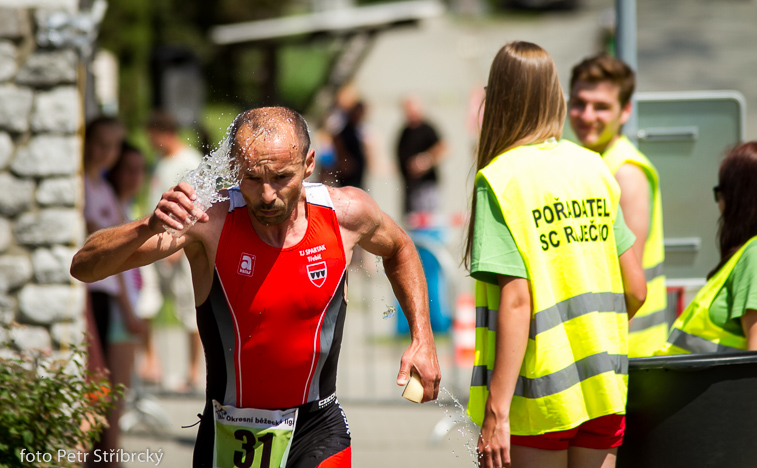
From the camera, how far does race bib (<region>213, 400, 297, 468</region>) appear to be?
281cm

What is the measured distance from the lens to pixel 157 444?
6453 millimetres

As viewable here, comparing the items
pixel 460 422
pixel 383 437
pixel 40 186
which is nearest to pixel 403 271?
pixel 40 186

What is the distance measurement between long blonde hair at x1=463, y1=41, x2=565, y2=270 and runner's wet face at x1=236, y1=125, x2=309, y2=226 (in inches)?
25.7

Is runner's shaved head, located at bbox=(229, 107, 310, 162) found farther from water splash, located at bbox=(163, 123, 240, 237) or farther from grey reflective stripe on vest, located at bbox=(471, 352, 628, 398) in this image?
grey reflective stripe on vest, located at bbox=(471, 352, 628, 398)

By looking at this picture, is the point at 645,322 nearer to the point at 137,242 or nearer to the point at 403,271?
the point at 403,271

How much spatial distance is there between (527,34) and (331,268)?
23.0m

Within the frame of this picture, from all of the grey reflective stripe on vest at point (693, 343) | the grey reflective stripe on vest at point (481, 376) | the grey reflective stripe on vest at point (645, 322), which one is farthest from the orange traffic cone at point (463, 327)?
the grey reflective stripe on vest at point (481, 376)

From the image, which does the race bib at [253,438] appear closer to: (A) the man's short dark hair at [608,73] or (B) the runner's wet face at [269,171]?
(B) the runner's wet face at [269,171]

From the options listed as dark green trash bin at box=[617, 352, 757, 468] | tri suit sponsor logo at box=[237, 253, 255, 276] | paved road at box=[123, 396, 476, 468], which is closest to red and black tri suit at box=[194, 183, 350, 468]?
tri suit sponsor logo at box=[237, 253, 255, 276]

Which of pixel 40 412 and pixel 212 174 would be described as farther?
pixel 40 412

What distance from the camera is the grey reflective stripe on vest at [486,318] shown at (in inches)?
115

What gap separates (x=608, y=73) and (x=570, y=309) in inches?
55.3

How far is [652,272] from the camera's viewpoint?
12.1ft

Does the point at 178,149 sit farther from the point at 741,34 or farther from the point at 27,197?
the point at 741,34
